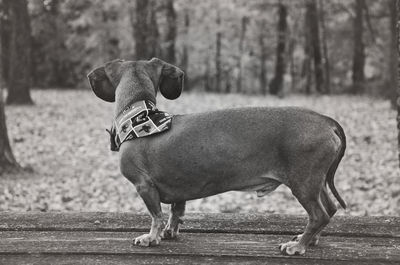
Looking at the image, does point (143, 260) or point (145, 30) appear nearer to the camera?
point (143, 260)

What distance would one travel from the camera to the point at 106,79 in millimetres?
3799

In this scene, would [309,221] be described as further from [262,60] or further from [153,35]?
[262,60]

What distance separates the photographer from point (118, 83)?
3.78 m

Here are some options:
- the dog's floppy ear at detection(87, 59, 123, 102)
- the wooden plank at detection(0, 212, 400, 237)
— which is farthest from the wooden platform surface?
the dog's floppy ear at detection(87, 59, 123, 102)

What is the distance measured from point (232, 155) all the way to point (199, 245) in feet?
2.27

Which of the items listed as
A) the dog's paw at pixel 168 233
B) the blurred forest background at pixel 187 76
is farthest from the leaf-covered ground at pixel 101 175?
the dog's paw at pixel 168 233

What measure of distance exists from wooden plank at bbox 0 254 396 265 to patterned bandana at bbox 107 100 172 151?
75cm

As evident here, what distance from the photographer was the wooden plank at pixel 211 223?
4129 millimetres

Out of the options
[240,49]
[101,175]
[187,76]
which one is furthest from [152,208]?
[240,49]

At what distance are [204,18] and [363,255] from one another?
31270 mm

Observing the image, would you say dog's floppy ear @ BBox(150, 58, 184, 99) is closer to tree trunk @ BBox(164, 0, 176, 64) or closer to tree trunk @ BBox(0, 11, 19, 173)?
tree trunk @ BBox(0, 11, 19, 173)

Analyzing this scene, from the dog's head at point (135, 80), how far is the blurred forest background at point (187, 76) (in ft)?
13.3

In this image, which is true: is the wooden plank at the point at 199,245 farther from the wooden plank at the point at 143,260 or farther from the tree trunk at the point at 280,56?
the tree trunk at the point at 280,56

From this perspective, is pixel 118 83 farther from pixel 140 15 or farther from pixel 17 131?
pixel 140 15
